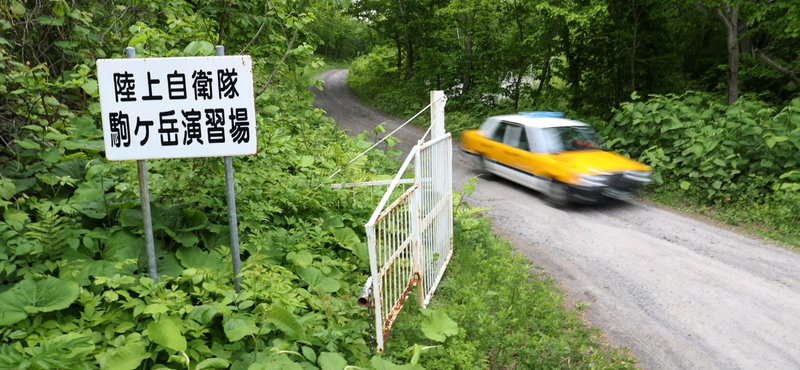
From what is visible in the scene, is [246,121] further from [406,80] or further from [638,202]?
[406,80]

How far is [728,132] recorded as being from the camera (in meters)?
10.3

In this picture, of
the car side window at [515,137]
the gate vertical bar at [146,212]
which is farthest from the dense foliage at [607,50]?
the gate vertical bar at [146,212]

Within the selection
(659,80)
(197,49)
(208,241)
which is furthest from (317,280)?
(659,80)

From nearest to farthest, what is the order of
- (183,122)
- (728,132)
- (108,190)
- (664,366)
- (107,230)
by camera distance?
(183,122) < (107,230) < (108,190) < (664,366) < (728,132)

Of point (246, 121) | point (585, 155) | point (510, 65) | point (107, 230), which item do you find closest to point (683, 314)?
point (585, 155)

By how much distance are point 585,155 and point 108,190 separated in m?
8.39

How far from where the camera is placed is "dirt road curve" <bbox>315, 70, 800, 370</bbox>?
5086 millimetres

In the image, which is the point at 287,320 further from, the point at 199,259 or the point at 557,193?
the point at 557,193

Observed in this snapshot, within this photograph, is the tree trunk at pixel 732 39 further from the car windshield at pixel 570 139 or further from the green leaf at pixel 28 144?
the green leaf at pixel 28 144

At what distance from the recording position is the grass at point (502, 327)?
4383 millimetres

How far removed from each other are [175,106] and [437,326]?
9.11ft

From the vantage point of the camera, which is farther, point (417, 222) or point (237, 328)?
point (417, 222)

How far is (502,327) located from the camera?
4918 mm

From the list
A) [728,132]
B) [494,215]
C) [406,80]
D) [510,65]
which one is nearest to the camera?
[494,215]
